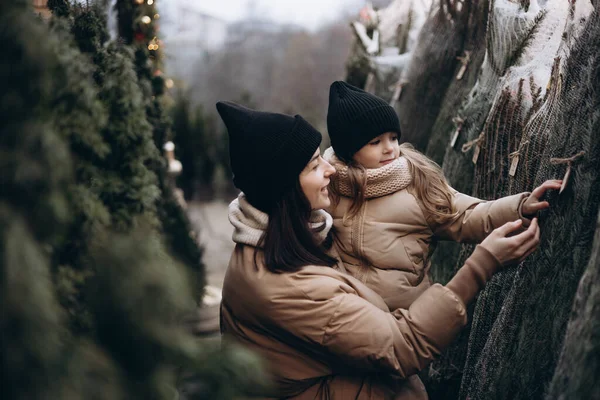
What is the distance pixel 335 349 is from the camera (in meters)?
1.74

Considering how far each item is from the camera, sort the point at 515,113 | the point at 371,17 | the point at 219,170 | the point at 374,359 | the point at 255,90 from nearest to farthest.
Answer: the point at 374,359
the point at 515,113
the point at 371,17
the point at 219,170
the point at 255,90

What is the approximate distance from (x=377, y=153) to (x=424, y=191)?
8.9 inches

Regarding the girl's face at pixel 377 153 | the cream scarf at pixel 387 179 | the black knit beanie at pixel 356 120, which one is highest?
the black knit beanie at pixel 356 120

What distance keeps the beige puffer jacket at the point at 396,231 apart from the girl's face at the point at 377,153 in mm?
58

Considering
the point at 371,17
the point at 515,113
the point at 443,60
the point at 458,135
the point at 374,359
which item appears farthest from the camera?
the point at 371,17

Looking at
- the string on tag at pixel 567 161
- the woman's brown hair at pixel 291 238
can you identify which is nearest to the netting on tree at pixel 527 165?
the string on tag at pixel 567 161

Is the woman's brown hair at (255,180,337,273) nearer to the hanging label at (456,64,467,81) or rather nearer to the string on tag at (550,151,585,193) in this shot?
the string on tag at (550,151,585,193)

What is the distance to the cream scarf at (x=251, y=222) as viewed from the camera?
1.90 meters

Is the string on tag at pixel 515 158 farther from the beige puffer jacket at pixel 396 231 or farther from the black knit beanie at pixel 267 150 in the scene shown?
the black knit beanie at pixel 267 150

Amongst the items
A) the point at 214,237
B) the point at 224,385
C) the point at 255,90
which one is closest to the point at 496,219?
the point at 224,385

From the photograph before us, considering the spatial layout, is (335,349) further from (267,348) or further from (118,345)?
(118,345)

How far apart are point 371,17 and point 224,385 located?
221 inches

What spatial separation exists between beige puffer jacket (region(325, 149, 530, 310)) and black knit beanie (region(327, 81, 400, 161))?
12cm

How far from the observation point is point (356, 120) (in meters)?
2.29
